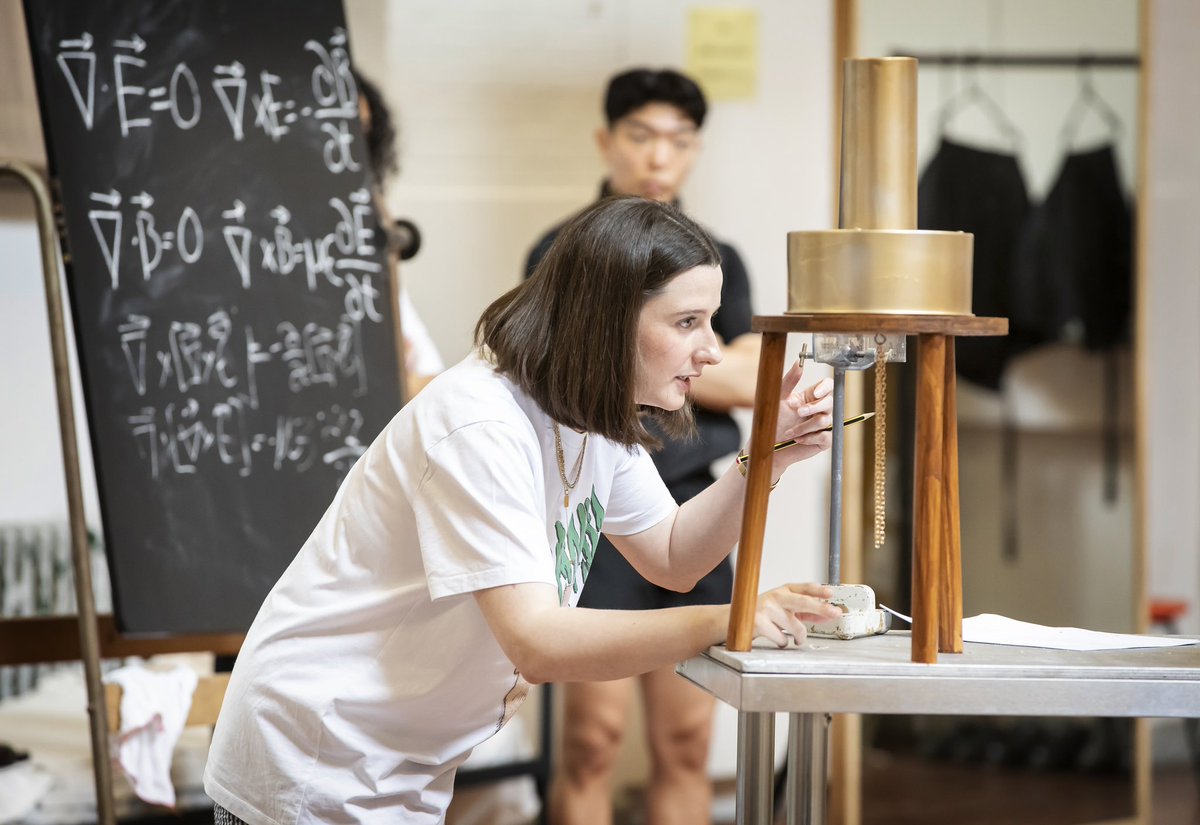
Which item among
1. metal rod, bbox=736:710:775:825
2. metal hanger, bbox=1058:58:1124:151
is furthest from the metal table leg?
metal hanger, bbox=1058:58:1124:151

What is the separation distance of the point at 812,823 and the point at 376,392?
3.90 ft

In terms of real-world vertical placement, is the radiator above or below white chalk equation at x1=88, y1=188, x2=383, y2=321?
below

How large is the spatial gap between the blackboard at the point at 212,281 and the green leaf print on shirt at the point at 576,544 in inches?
35.4

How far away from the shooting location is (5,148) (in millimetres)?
2512

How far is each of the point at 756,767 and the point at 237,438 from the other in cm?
121

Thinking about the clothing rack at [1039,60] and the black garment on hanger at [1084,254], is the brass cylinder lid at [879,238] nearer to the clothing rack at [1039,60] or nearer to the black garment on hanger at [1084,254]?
the clothing rack at [1039,60]

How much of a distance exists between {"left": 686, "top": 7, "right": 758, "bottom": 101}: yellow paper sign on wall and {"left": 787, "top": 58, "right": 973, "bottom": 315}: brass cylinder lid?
6.16 feet

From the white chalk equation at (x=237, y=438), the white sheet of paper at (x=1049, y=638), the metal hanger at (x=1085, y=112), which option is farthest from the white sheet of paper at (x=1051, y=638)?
the metal hanger at (x=1085, y=112)

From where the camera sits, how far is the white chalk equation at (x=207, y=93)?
2.11 m

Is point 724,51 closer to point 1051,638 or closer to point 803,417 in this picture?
point 803,417

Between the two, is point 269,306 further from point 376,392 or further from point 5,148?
point 5,148

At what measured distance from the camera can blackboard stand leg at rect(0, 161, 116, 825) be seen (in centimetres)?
201

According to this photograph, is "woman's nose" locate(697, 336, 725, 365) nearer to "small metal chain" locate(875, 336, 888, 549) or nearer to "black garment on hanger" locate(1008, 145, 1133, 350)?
"small metal chain" locate(875, 336, 888, 549)

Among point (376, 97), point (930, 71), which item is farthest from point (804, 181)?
point (376, 97)
